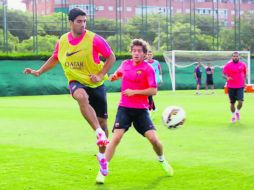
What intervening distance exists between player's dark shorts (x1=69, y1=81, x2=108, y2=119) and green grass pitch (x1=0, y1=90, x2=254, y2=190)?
0.89m

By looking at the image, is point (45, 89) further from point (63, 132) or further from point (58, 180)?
point (58, 180)

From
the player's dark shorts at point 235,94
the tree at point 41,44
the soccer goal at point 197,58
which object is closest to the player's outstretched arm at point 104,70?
the player's dark shorts at point 235,94

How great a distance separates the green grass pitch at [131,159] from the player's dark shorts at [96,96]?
2.92ft

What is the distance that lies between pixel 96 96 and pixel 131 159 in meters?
1.97

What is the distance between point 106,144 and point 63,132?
6.85m

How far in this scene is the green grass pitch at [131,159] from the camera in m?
7.67

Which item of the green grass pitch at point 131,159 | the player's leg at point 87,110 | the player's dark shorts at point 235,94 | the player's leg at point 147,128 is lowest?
the green grass pitch at point 131,159

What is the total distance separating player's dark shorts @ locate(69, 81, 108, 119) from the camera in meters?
7.97

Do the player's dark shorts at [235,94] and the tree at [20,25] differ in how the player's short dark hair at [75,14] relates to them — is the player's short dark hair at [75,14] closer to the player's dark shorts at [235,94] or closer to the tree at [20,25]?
the player's dark shorts at [235,94]

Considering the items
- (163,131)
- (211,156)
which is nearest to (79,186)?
(211,156)

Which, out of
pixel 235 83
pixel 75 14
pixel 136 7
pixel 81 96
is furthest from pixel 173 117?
pixel 136 7

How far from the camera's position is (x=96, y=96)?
8195 mm

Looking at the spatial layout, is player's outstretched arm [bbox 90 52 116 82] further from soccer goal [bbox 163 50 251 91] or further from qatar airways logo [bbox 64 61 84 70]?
soccer goal [bbox 163 50 251 91]

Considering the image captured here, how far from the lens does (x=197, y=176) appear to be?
810 cm
